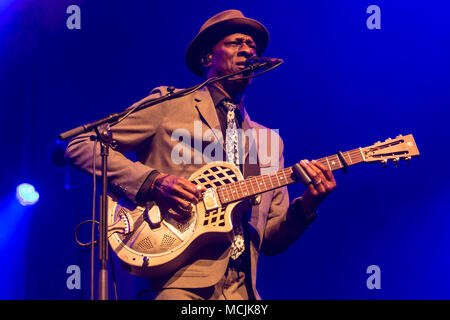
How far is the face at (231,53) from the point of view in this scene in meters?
3.54

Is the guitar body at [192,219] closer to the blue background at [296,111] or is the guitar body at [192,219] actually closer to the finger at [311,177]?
the finger at [311,177]

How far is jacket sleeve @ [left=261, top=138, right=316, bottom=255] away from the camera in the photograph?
10.5 ft

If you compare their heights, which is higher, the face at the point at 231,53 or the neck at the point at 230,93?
the face at the point at 231,53

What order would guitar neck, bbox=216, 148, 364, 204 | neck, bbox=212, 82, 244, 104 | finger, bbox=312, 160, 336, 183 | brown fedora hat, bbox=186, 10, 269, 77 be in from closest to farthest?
1. guitar neck, bbox=216, 148, 364, 204
2. finger, bbox=312, 160, 336, 183
3. neck, bbox=212, 82, 244, 104
4. brown fedora hat, bbox=186, 10, 269, 77

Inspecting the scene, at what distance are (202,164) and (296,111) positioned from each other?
193cm

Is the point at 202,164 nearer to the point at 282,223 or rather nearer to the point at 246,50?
the point at 282,223

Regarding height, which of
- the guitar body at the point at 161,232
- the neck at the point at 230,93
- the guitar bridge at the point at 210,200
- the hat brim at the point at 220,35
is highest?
the hat brim at the point at 220,35

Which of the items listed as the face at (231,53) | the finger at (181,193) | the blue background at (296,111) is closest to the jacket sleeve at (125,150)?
the finger at (181,193)

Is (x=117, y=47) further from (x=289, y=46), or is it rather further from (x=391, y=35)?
(x=391, y=35)

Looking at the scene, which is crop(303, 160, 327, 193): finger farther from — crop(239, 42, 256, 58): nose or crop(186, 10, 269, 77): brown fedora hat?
crop(186, 10, 269, 77): brown fedora hat

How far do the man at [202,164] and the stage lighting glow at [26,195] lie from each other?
1.86 metres

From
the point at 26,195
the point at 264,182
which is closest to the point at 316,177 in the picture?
the point at 264,182

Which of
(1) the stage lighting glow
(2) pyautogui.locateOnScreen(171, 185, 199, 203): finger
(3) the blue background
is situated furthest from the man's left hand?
(1) the stage lighting glow

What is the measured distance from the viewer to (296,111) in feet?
15.6
